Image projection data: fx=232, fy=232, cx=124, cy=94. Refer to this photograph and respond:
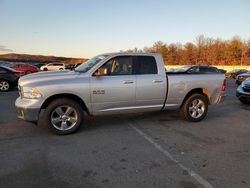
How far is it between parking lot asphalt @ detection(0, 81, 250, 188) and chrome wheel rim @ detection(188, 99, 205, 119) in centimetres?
29

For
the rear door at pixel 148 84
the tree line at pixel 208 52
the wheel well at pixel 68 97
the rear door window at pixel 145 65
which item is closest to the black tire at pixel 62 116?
the wheel well at pixel 68 97

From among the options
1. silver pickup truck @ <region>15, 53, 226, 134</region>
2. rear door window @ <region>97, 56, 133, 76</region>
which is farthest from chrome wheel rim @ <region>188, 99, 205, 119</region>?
rear door window @ <region>97, 56, 133, 76</region>

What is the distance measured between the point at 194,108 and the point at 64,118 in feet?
11.8

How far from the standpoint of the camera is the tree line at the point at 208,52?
7001 centimetres

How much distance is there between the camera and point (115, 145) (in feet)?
15.4

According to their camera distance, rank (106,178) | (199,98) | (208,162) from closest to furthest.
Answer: (106,178)
(208,162)
(199,98)

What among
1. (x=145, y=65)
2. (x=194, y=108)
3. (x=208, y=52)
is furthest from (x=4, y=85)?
(x=208, y=52)

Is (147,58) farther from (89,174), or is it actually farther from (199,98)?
(89,174)

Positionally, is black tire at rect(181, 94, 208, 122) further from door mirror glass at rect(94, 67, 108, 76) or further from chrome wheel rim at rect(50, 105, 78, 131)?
chrome wheel rim at rect(50, 105, 78, 131)

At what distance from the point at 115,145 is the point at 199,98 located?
3092 mm

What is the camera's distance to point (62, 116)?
Answer: 207 inches

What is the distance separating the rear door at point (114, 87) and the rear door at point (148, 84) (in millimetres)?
163

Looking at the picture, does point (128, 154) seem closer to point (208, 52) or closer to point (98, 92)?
point (98, 92)

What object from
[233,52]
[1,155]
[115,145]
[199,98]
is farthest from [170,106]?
[233,52]
